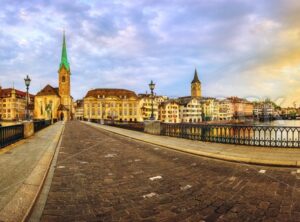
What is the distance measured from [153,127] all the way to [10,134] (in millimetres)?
11378

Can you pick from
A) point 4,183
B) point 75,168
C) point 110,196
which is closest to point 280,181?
point 110,196

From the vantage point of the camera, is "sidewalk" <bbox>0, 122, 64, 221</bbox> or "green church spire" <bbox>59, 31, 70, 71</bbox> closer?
"sidewalk" <bbox>0, 122, 64, 221</bbox>

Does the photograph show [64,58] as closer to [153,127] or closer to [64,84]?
[64,84]

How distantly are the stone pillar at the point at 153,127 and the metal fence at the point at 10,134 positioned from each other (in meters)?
10.5

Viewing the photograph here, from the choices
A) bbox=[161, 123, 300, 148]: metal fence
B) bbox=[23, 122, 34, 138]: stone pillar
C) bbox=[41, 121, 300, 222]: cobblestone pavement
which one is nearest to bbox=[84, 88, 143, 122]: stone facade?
bbox=[23, 122, 34, 138]: stone pillar

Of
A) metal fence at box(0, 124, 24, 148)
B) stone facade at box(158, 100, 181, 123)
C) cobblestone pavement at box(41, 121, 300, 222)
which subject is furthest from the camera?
stone facade at box(158, 100, 181, 123)

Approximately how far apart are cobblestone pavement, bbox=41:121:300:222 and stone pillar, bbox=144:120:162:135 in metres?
12.4

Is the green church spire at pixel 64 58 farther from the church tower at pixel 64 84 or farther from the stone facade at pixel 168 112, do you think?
the stone facade at pixel 168 112

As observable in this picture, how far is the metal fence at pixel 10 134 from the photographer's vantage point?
12.0 meters

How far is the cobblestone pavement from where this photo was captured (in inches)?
159

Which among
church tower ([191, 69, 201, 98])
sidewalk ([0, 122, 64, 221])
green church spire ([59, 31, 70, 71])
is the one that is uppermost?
green church spire ([59, 31, 70, 71])

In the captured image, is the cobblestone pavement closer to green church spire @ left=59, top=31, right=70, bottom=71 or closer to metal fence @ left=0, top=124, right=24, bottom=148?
metal fence @ left=0, top=124, right=24, bottom=148

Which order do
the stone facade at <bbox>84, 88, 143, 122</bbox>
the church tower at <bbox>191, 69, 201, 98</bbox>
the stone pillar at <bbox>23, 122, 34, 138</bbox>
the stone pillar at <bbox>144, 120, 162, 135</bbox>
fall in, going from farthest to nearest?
1. the church tower at <bbox>191, 69, 201, 98</bbox>
2. the stone facade at <bbox>84, 88, 143, 122</bbox>
3. the stone pillar at <bbox>144, 120, 162, 135</bbox>
4. the stone pillar at <bbox>23, 122, 34, 138</bbox>

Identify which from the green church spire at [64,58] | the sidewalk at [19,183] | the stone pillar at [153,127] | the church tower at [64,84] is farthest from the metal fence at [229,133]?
the green church spire at [64,58]
